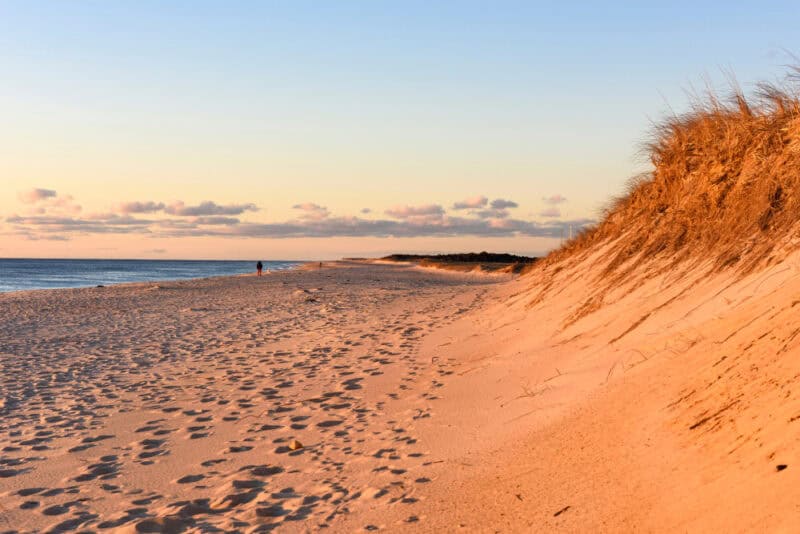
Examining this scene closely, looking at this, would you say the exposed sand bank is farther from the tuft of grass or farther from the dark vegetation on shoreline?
the dark vegetation on shoreline

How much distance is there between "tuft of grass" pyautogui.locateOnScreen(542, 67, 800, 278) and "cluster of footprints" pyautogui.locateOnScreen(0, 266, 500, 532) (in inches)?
127

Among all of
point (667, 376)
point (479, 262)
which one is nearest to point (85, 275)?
point (479, 262)

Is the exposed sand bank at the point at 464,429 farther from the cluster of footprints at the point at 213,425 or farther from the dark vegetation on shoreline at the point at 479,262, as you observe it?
the dark vegetation on shoreline at the point at 479,262

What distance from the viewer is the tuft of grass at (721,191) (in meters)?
6.43

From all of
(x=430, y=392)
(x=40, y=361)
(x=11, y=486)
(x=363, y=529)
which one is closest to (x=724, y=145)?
(x=430, y=392)

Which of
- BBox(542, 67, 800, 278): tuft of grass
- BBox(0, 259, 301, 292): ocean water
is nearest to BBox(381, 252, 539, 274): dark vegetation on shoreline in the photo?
BBox(542, 67, 800, 278): tuft of grass

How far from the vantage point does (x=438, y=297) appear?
20531mm

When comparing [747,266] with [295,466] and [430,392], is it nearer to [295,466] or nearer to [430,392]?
[430,392]

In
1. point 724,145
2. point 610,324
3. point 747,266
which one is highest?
point 724,145

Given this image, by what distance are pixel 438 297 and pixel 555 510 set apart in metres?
16.9

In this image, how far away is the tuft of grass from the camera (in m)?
6.43

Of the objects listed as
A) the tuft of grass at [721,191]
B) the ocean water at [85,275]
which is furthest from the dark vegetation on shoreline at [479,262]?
the ocean water at [85,275]

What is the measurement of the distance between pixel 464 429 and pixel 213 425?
8.36 ft

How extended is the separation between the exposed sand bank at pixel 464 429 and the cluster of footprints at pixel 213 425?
1.1 inches
